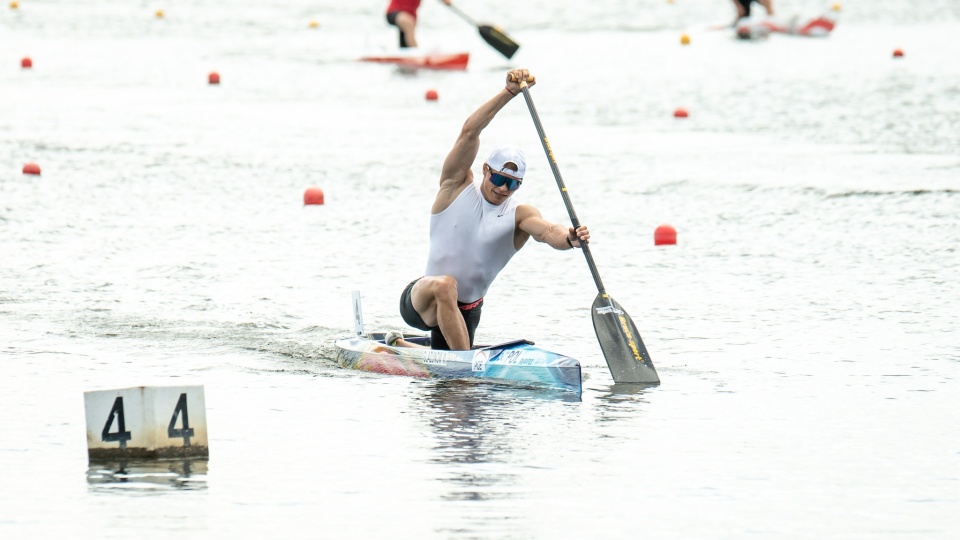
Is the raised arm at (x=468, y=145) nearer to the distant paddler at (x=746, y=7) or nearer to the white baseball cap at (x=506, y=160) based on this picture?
the white baseball cap at (x=506, y=160)

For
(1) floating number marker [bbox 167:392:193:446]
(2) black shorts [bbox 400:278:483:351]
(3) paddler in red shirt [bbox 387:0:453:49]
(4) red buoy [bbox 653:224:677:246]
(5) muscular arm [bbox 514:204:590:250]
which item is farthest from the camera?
(3) paddler in red shirt [bbox 387:0:453:49]

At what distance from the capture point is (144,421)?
271 inches

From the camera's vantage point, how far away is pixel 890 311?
11.0 meters

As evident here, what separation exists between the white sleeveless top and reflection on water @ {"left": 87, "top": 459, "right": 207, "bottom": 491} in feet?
8.45

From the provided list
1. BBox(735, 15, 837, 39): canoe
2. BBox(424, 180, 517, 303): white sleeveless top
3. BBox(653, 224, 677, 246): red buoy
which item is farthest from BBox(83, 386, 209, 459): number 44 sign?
BBox(735, 15, 837, 39): canoe

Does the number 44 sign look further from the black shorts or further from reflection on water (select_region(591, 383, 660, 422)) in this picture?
the black shorts

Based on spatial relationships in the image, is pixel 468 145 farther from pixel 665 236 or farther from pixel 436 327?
pixel 665 236

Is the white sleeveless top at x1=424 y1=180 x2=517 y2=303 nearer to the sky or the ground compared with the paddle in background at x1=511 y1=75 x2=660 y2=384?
nearer to the sky

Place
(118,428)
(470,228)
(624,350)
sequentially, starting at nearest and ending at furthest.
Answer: (118,428) → (624,350) → (470,228)

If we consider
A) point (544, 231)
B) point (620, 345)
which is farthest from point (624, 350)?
point (544, 231)

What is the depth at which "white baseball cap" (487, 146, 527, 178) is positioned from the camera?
29.5ft

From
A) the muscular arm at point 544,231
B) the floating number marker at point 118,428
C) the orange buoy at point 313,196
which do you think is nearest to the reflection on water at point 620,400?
the muscular arm at point 544,231

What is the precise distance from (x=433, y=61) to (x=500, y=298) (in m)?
15.6

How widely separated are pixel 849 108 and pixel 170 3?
73.2ft
